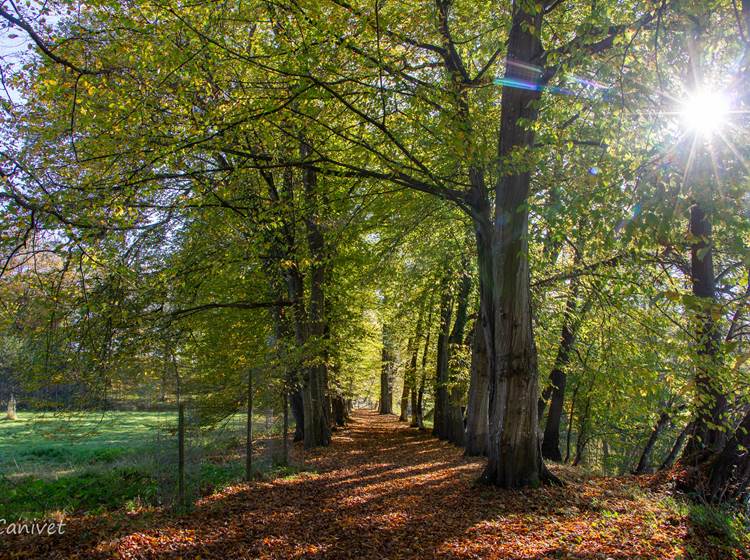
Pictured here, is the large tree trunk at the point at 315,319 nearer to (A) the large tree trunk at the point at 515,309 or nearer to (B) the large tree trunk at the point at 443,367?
(A) the large tree trunk at the point at 515,309

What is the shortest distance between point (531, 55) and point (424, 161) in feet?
8.27

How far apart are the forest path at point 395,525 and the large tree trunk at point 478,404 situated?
166 inches

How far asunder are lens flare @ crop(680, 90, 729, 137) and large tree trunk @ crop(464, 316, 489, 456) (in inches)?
309

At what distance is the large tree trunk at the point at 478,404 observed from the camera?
12.9 meters

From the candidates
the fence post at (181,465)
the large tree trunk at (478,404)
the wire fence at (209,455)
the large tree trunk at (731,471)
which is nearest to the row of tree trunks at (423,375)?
the large tree trunk at (478,404)

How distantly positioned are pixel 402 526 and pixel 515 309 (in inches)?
144

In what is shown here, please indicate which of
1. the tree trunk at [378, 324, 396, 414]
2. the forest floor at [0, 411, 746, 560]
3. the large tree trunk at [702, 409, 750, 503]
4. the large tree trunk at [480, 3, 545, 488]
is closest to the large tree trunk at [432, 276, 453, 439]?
the tree trunk at [378, 324, 396, 414]

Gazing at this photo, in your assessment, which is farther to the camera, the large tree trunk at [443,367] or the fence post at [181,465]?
the large tree trunk at [443,367]

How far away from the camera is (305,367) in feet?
41.3

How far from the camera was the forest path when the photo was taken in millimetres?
5045

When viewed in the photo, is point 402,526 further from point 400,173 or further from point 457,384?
point 457,384

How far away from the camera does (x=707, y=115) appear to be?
18.2 ft

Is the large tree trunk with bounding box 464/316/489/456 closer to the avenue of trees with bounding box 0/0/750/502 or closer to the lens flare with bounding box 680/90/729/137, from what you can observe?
the avenue of trees with bounding box 0/0/750/502

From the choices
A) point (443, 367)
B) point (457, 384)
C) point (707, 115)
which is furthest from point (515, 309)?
point (443, 367)
